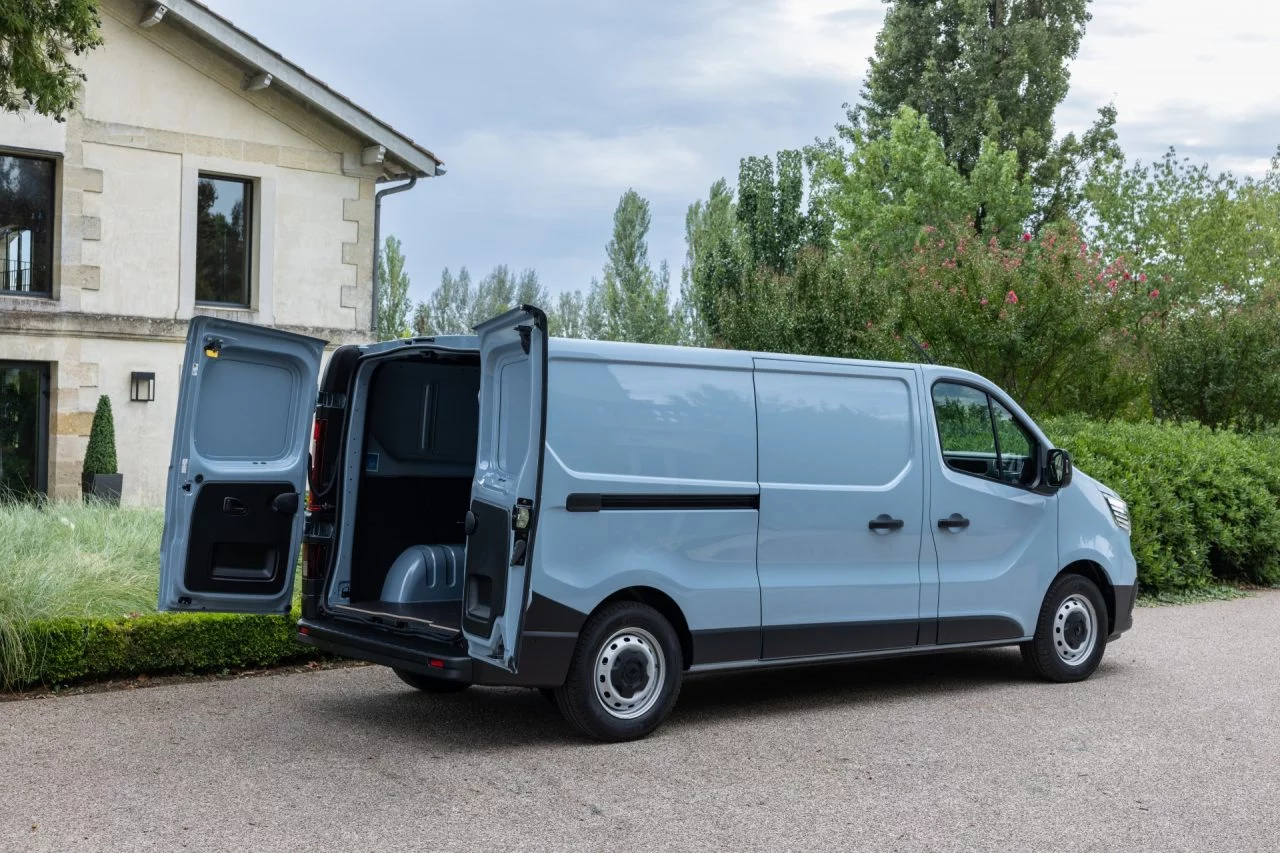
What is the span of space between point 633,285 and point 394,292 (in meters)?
11.9

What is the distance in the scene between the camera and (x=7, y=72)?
11414mm

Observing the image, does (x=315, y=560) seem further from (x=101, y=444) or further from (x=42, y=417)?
(x=42, y=417)

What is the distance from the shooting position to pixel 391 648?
7.02m

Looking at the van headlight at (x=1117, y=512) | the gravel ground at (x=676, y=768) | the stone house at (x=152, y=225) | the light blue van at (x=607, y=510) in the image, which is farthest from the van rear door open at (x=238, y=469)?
the stone house at (x=152, y=225)

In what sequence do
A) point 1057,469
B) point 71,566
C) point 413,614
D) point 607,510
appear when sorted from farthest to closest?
1. point 71,566
2. point 1057,469
3. point 413,614
4. point 607,510

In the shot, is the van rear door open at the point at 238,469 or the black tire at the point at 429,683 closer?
the van rear door open at the point at 238,469

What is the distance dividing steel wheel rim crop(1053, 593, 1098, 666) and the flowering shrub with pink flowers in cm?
910

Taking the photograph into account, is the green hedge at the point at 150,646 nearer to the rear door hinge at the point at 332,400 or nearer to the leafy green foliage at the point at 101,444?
the rear door hinge at the point at 332,400

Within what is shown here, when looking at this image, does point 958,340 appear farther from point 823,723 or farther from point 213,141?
point 823,723

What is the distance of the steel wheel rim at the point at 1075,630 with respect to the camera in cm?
889

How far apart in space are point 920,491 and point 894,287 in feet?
39.0

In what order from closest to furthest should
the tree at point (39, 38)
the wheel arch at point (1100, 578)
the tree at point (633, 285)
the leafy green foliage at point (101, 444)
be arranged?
1. the wheel arch at point (1100, 578)
2. the tree at point (39, 38)
3. the leafy green foliage at point (101, 444)
4. the tree at point (633, 285)

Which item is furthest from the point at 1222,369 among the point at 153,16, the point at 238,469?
the point at 238,469

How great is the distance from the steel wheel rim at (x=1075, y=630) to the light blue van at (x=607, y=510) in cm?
3
